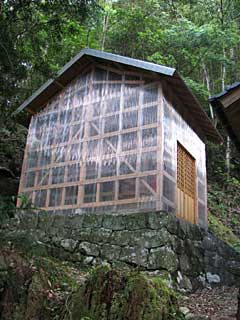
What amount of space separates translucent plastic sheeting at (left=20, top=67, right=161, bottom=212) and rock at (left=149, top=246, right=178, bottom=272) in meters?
1.07

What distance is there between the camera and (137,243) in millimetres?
7738

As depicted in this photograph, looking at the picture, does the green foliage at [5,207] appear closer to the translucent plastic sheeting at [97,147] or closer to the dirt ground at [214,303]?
the dirt ground at [214,303]

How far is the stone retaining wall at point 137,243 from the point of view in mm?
7551

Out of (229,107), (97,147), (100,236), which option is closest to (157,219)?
(100,236)

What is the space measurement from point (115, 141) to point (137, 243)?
2.75 m

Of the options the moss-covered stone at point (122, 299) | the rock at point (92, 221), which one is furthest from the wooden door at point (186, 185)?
the moss-covered stone at point (122, 299)

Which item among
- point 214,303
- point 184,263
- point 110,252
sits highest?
point 110,252

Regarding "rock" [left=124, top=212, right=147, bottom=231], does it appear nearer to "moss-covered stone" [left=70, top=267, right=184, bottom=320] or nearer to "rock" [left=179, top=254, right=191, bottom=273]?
"rock" [left=179, top=254, right=191, bottom=273]

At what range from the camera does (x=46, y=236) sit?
29.3ft

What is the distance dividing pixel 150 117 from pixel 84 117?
2.13 metres

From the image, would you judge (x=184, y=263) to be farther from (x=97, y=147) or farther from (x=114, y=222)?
(x=97, y=147)

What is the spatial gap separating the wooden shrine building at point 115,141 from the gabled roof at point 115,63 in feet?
0.09

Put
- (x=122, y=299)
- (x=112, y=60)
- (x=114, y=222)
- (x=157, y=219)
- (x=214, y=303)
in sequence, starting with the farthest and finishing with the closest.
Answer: (x=112, y=60), (x=114, y=222), (x=157, y=219), (x=214, y=303), (x=122, y=299)

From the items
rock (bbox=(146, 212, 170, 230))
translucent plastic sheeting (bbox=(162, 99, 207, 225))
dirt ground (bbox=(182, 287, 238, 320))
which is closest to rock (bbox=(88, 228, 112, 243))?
rock (bbox=(146, 212, 170, 230))
